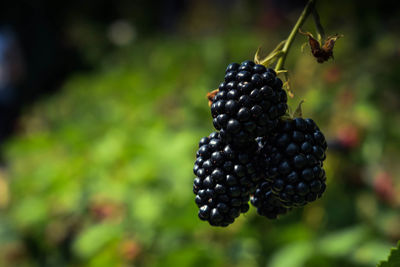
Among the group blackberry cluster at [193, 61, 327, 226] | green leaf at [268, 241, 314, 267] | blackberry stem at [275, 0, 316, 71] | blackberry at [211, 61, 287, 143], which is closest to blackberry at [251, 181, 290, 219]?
blackberry cluster at [193, 61, 327, 226]

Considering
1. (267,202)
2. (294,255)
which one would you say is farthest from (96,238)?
(267,202)

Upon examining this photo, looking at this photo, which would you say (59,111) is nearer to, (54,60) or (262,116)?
(54,60)

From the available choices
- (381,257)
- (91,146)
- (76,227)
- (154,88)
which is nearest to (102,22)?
(154,88)

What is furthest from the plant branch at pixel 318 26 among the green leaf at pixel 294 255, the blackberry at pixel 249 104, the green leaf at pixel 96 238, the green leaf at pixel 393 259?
the green leaf at pixel 96 238

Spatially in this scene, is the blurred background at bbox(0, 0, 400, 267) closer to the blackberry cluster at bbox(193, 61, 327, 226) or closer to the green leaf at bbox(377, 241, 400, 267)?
the blackberry cluster at bbox(193, 61, 327, 226)

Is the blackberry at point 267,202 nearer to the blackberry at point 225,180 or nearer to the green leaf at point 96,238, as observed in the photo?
the blackberry at point 225,180

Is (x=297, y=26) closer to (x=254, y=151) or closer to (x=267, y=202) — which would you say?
(x=254, y=151)
